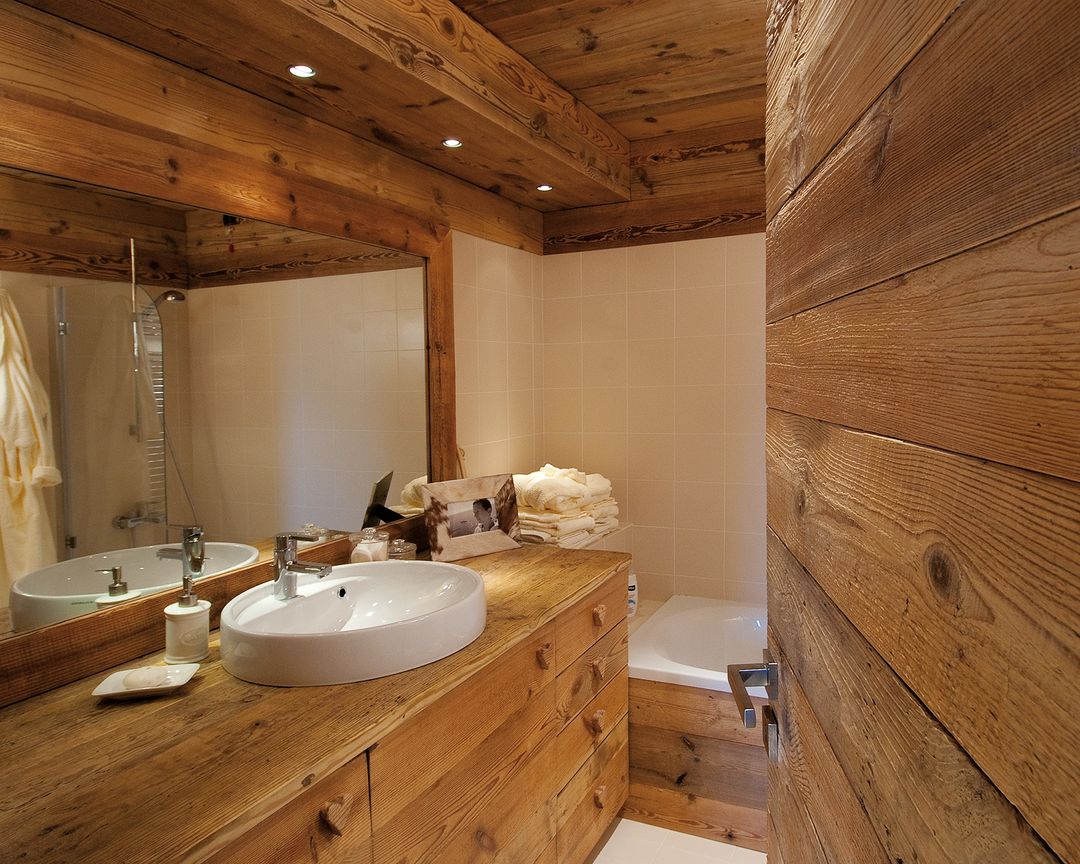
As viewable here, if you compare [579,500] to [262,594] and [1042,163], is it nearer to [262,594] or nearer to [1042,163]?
[262,594]

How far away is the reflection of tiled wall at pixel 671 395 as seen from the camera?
295cm

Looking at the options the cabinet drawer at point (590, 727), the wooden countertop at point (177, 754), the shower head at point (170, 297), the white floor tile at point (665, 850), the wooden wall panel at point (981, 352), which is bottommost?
the white floor tile at point (665, 850)

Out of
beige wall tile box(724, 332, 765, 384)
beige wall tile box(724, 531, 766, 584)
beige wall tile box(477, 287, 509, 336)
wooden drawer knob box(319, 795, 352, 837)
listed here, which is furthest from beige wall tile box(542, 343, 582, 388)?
wooden drawer knob box(319, 795, 352, 837)

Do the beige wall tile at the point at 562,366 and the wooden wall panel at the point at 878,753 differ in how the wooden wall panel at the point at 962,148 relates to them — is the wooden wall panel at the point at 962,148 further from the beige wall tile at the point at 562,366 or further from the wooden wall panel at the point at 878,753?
the beige wall tile at the point at 562,366

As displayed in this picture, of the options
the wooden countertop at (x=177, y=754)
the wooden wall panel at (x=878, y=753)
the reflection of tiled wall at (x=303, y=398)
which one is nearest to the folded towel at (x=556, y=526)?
the reflection of tiled wall at (x=303, y=398)

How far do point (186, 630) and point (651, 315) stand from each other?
217 cm

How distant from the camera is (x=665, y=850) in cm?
233

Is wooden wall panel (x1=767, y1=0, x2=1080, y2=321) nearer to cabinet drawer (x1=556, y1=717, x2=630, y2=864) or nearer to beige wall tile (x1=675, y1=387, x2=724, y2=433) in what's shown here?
cabinet drawer (x1=556, y1=717, x2=630, y2=864)

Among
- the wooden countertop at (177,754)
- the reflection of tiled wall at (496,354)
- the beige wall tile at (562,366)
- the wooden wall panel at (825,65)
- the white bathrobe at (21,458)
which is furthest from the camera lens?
the beige wall tile at (562,366)

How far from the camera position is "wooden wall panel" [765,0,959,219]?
0.51 metres

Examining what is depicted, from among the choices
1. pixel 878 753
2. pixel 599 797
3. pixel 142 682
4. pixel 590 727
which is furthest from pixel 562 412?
pixel 878 753

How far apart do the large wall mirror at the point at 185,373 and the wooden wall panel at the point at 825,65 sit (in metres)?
1.23

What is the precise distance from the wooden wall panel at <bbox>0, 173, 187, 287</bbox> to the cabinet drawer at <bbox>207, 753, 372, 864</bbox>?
1.02 meters

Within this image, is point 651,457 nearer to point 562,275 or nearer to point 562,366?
point 562,366
